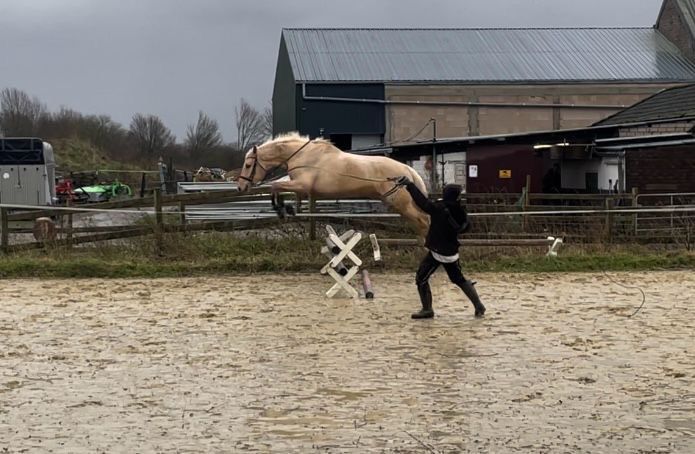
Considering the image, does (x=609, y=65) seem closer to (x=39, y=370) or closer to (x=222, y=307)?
(x=222, y=307)

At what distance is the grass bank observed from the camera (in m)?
15.1

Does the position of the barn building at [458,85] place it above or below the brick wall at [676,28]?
below

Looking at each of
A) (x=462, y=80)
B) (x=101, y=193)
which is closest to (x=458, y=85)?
(x=462, y=80)

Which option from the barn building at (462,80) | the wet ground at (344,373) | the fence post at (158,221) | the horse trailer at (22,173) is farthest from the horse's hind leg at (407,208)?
the barn building at (462,80)

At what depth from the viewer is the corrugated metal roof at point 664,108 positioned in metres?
23.0

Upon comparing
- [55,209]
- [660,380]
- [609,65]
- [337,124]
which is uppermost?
[609,65]

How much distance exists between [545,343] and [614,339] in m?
0.79

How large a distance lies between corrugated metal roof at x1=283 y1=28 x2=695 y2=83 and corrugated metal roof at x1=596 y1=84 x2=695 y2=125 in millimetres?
14573

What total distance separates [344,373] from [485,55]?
38573mm

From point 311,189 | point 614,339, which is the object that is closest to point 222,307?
point 311,189

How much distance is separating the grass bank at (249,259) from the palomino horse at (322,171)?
260cm

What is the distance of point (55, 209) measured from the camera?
1641cm

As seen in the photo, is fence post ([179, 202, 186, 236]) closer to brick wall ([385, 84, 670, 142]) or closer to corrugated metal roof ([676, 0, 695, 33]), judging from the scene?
brick wall ([385, 84, 670, 142])

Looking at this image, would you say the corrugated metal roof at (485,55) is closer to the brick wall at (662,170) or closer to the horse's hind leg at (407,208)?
the brick wall at (662,170)
